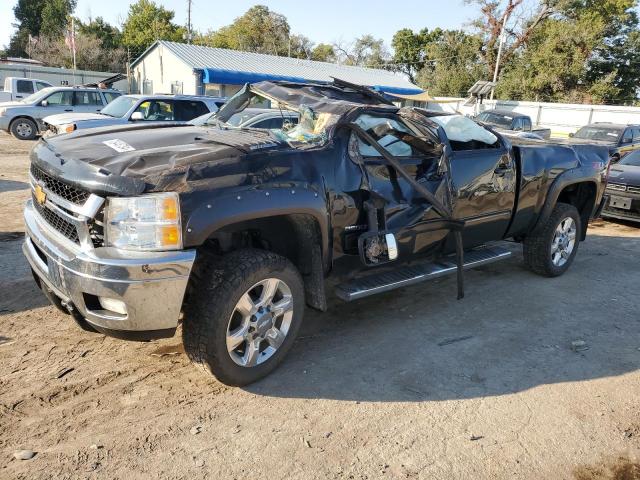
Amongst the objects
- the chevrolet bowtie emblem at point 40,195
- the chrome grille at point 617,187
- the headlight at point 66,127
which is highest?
the headlight at point 66,127

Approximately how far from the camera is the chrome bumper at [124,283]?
271 centimetres

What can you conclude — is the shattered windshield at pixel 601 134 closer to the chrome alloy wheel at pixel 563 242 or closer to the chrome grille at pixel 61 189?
the chrome alloy wheel at pixel 563 242

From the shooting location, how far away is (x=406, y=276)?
13.5ft

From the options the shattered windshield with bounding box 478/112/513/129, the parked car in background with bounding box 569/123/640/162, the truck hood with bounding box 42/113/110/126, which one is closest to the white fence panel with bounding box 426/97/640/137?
the shattered windshield with bounding box 478/112/513/129

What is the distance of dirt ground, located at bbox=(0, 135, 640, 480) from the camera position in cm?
273

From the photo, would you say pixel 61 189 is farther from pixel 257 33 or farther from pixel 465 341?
pixel 257 33

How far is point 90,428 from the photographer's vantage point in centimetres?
287

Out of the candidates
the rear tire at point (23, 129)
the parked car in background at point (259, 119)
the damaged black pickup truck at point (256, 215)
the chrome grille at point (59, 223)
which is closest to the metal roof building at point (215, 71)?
the rear tire at point (23, 129)

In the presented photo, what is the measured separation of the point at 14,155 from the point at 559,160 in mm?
12622

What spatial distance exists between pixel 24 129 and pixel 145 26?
45.6 meters

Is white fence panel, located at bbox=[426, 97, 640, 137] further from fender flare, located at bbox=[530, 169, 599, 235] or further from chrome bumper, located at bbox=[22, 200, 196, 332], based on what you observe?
chrome bumper, located at bbox=[22, 200, 196, 332]

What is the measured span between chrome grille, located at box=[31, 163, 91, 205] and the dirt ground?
1155 mm

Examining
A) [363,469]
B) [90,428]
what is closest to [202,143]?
[90,428]

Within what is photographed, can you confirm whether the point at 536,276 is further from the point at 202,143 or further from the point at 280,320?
the point at 202,143
